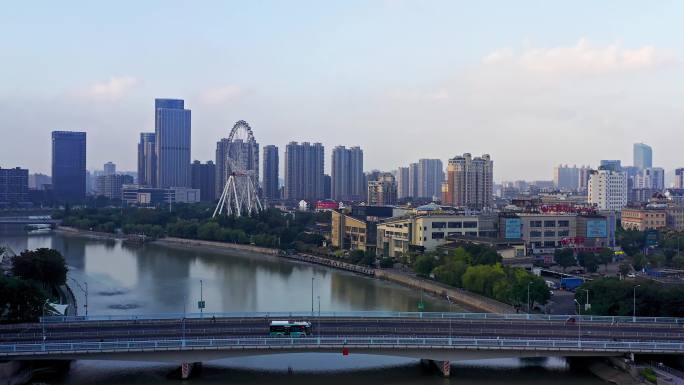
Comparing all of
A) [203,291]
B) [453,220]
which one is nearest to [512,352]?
[203,291]

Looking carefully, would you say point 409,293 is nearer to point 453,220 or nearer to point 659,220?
point 453,220

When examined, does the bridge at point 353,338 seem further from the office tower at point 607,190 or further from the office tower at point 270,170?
the office tower at point 270,170

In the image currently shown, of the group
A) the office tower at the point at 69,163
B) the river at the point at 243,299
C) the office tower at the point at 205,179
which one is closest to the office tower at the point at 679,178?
the office tower at the point at 205,179

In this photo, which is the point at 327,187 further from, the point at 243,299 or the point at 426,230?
the point at 243,299

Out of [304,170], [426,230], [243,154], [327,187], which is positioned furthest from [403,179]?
[426,230]

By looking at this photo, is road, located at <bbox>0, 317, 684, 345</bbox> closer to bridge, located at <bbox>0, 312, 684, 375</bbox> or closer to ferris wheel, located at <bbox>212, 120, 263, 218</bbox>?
bridge, located at <bbox>0, 312, 684, 375</bbox>

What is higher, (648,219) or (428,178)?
(428,178)
